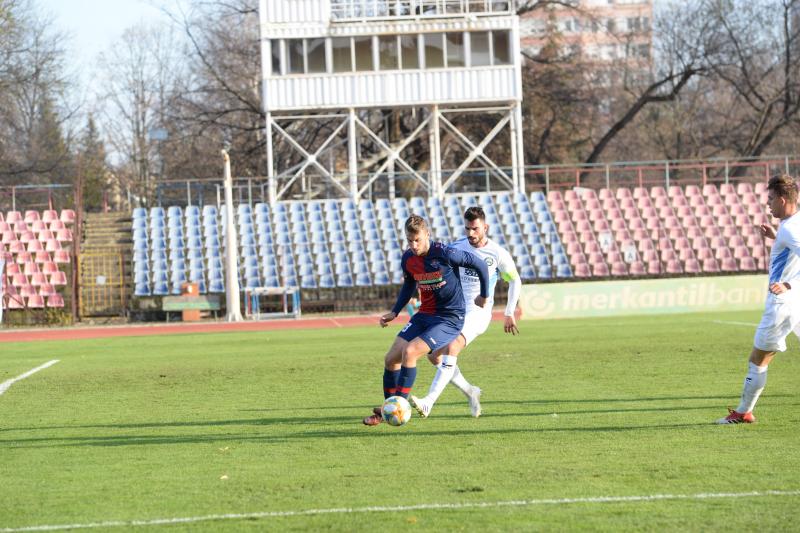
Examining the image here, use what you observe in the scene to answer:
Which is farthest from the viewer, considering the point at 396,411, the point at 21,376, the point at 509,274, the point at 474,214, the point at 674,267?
the point at 674,267

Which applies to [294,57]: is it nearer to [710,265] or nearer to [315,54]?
[315,54]

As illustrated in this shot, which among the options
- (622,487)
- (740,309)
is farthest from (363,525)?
(740,309)

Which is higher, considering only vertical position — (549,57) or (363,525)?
(549,57)

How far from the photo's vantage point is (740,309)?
100 feet

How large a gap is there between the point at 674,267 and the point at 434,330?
29376mm

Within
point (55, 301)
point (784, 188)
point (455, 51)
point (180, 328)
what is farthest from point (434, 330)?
point (455, 51)

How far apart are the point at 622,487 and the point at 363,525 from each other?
1827 mm

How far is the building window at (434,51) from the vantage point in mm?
40000

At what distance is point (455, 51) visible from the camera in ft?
132

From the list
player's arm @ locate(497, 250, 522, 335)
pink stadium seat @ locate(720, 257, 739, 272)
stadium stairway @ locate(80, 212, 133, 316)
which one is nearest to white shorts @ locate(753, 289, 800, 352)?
player's arm @ locate(497, 250, 522, 335)

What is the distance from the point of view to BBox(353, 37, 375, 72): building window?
131 feet

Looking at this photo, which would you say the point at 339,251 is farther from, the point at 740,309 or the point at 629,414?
the point at 629,414

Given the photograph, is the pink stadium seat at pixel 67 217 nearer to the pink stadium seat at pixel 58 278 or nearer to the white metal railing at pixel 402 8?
the pink stadium seat at pixel 58 278

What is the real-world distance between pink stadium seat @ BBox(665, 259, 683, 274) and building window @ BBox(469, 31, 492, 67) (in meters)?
9.47
